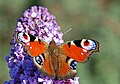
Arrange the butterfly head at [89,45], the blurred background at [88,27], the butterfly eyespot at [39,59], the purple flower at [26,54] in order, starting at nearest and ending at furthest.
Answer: the butterfly eyespot at [39,59], the butterfly head at [89,45], the purple flower at [26,54], the blurred background at [88,27]

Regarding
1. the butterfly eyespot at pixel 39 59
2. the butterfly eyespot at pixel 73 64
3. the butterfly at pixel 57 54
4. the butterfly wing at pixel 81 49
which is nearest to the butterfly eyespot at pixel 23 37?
the butterfly at pixel 57 54

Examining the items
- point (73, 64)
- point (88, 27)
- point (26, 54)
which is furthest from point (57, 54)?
point (88, 27)

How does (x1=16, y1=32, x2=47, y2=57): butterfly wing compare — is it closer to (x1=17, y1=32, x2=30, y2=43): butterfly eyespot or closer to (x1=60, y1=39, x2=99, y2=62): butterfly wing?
(x1=17, y1=32, x2=30, y2=43): butterfly eyespot

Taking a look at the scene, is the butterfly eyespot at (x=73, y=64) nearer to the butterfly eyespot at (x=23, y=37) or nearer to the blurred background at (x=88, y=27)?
the butterfly eyespot at (x=23, y=37)

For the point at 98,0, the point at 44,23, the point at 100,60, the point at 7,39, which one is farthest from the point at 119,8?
the point at 44,23

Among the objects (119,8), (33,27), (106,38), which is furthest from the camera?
(119,8)

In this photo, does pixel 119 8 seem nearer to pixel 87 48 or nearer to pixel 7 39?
pixel 7 39
